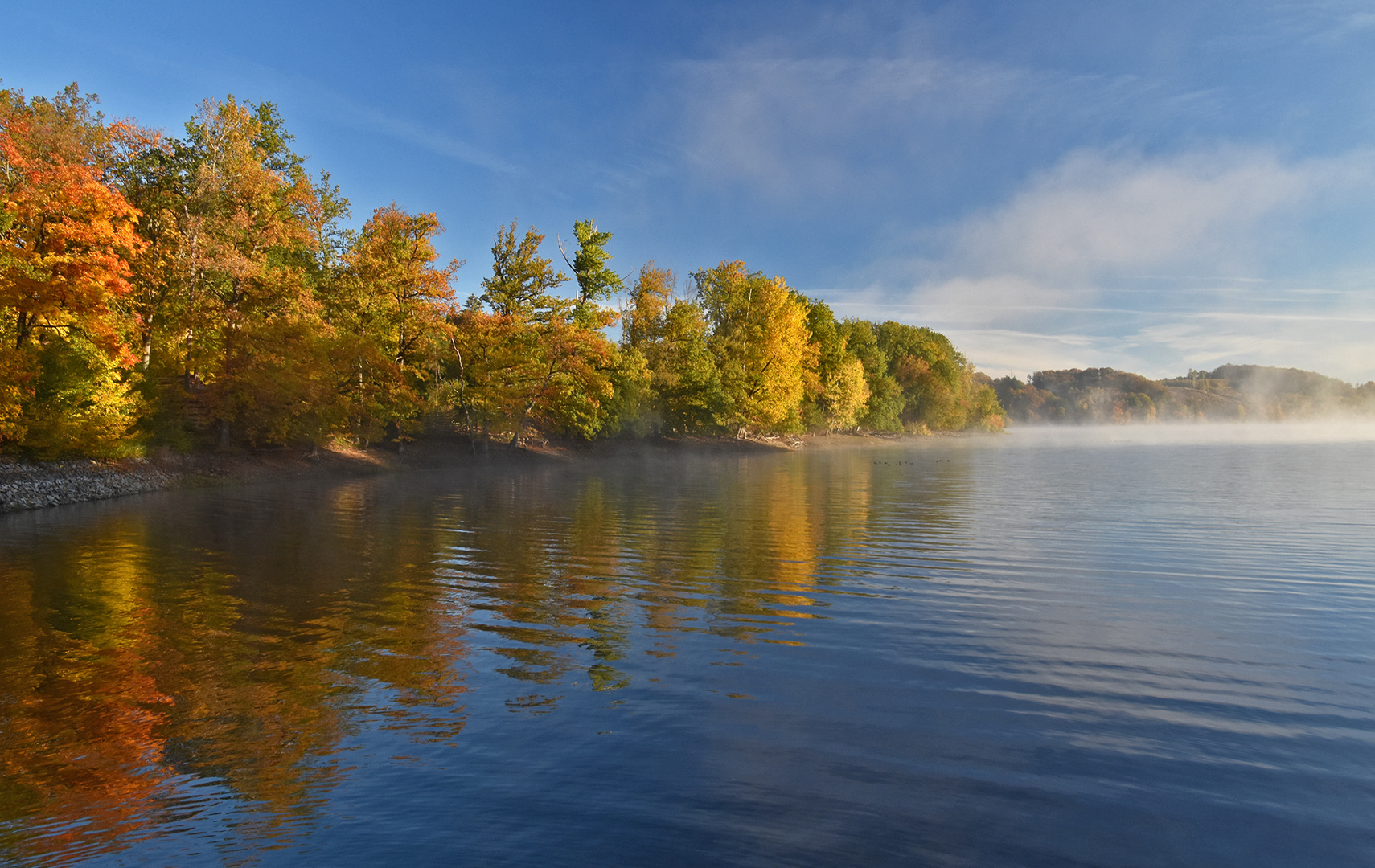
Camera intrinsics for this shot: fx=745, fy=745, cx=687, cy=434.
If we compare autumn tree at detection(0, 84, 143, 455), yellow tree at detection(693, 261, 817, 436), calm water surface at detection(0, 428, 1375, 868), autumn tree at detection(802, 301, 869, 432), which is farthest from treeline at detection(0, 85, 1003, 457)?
autumn tree at detection(802, 301, 869, 432)

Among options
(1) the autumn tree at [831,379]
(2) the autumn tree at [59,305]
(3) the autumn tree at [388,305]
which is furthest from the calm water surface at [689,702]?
(1) the autumn tree at [831,379]

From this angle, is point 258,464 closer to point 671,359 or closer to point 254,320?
point 254,320

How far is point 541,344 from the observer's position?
49188 mm

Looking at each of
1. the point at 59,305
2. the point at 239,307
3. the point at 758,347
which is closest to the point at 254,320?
the point at 239,307

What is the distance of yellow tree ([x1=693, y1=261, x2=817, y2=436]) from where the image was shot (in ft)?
235

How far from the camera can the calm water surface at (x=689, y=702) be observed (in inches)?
211

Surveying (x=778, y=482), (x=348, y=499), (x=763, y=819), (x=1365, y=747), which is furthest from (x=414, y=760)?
(x=778, y=482)

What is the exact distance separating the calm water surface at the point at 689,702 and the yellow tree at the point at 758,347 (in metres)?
53.7

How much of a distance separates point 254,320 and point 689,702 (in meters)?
38.6

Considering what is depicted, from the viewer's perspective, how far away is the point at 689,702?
7848 mm

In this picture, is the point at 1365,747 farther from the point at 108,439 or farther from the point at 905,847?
the point at 108,439

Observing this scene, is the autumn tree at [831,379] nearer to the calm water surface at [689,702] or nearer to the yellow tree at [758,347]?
the yellow tree at [758,347]

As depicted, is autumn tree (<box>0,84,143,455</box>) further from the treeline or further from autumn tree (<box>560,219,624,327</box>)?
autumn tree (<box>560,219,624,327</box>)

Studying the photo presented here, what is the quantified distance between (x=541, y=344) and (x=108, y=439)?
25036 millimetres
